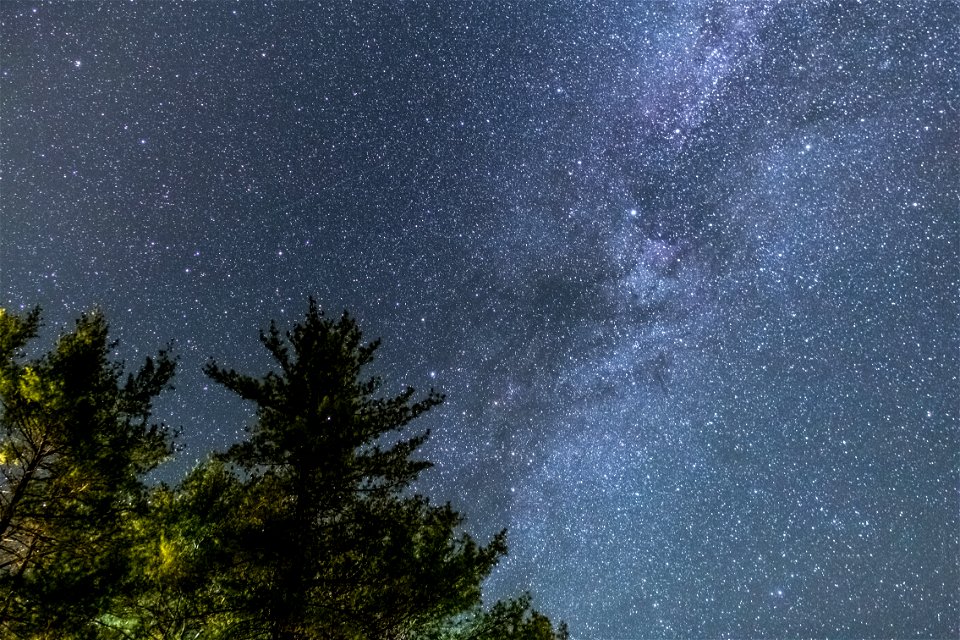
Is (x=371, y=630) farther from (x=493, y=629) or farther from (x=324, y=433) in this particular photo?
(x=324, y=433)

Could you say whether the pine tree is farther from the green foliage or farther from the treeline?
the green foliage

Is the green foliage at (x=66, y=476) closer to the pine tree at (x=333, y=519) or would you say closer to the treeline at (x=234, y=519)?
the treeline at (x=234, y=519)

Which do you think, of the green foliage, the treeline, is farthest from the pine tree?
the green foliage

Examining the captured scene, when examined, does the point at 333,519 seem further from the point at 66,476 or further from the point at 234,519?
the point at 66,476

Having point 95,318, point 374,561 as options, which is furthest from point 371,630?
point 95,318

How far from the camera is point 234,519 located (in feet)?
34.3

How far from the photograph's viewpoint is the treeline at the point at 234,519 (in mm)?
9172

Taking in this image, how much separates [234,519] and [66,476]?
282 cm

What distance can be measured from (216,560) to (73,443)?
10.6 ft

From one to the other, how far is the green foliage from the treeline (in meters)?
0.03

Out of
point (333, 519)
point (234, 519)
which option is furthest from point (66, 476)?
point (333, 519)

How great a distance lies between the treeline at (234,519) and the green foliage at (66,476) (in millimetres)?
26

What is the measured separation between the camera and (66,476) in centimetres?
952

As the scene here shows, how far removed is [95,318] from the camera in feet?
35.4
